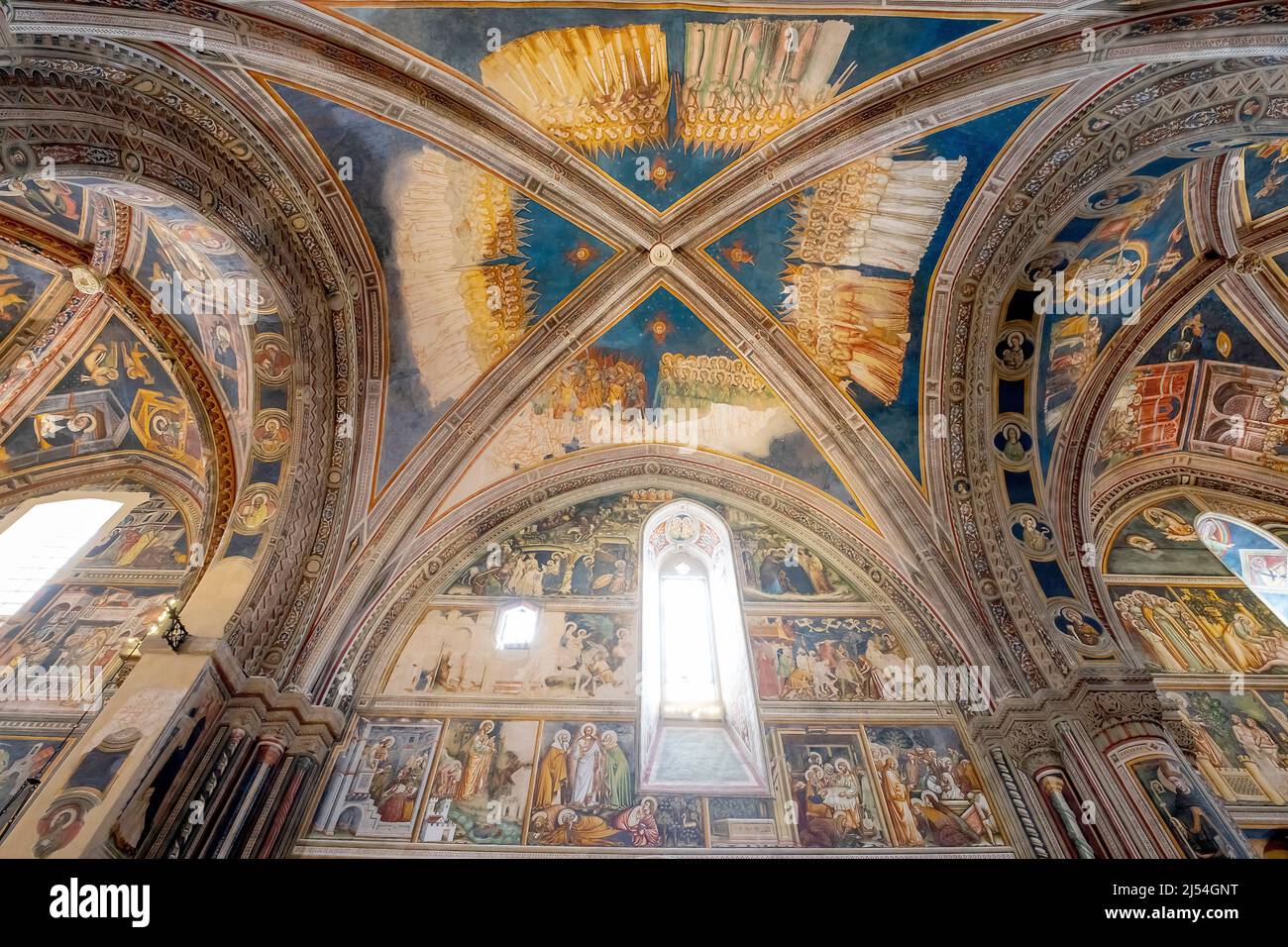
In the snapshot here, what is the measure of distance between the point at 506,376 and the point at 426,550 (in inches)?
123

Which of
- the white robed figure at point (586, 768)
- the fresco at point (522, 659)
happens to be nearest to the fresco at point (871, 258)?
the fresco at point (522, 659)

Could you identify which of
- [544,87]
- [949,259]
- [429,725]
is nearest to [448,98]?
[544,87]

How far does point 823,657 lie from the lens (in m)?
9.45

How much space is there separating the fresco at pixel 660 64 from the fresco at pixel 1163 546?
321 inches

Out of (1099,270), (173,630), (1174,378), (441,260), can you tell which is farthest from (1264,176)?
(173,630)

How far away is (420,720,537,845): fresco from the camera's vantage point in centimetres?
715

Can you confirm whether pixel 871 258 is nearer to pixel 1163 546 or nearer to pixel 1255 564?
pixel 1163 546

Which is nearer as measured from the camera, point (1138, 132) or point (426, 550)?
point (1138, 132)

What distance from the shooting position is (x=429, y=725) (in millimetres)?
8336

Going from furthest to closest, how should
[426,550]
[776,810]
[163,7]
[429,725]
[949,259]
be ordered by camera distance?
[426,550] < [949,259] < [429,725] < [776,810] < [163,7]

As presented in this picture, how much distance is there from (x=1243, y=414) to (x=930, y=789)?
28.8 feet

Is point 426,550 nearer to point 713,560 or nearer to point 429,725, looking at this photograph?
point 429,725

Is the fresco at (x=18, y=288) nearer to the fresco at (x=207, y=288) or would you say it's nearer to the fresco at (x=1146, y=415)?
the fresco at (x=207, y=288)

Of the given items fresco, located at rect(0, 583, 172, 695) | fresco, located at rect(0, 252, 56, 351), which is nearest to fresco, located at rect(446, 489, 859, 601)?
fresco, located at rect(0, 583, 172, 695)
